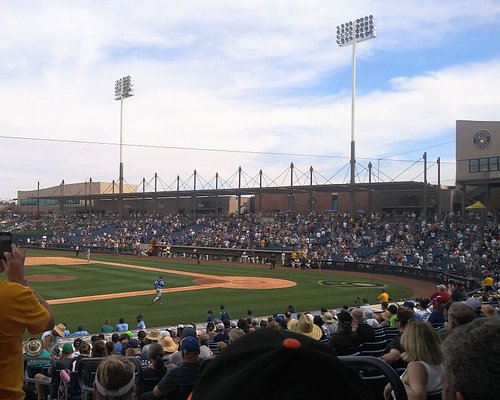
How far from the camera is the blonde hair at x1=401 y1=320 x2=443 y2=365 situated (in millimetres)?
4594

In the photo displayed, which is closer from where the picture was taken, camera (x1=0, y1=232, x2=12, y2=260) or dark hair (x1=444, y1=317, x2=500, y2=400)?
dark hair (x1=444, y1=317, x2=500, y2=400)

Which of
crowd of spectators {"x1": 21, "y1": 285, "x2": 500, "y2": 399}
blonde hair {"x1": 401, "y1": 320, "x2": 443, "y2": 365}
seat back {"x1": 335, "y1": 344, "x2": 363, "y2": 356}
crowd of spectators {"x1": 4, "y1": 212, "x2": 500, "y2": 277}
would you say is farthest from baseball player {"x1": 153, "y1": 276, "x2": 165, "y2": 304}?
blonde hair {"x1": 401, "y1": 320, "x2": 443, "y2": 365}

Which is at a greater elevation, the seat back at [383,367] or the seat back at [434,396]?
the seat back at [383,367]

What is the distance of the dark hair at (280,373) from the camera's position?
1.34m

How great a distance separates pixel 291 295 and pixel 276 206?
4087 cm

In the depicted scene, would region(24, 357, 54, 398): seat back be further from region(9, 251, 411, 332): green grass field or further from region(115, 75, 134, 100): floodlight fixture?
region(115, 75, 134, 100): floodlight fixture

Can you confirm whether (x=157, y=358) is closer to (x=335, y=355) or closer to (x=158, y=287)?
(x=335, y=355)

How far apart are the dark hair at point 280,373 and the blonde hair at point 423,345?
137 inches

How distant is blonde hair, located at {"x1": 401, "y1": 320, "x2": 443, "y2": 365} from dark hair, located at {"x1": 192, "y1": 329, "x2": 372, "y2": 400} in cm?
347

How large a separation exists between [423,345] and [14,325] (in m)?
3.38

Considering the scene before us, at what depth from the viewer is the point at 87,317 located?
72.3ft

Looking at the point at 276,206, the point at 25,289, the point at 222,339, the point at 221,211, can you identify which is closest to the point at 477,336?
the point at 25,289

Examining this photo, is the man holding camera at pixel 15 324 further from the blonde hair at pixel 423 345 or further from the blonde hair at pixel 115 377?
the blonde hair at pixel 423 345

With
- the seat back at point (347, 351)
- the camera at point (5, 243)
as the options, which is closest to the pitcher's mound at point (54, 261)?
the seat back at point (347, 351)
